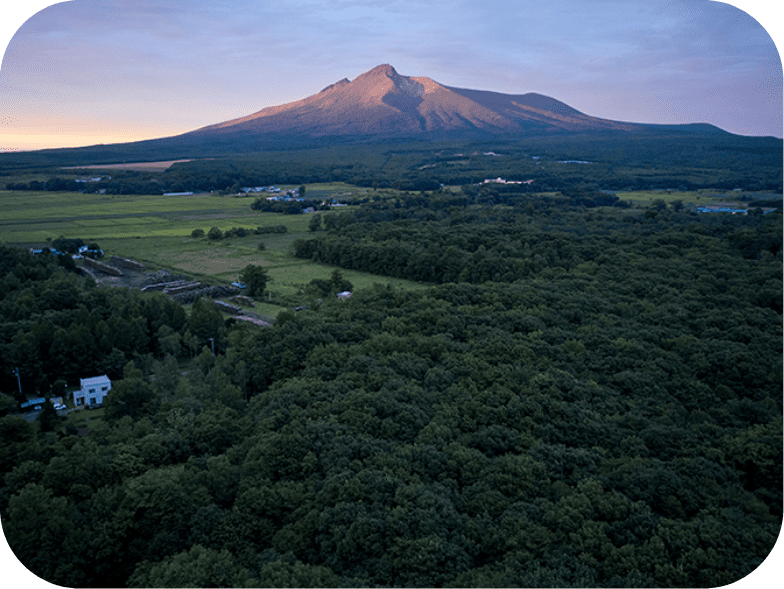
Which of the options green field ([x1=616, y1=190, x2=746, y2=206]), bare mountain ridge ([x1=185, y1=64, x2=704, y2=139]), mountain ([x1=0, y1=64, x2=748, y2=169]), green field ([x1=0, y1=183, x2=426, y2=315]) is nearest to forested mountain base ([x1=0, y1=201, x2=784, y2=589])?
green field ([x1=0, y1=183, x2=426, y2=315])

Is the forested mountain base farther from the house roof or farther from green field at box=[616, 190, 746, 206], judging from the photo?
green field at box=[616, 190, 746, 206]

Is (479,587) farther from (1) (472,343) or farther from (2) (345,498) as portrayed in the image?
(1) (472,343)

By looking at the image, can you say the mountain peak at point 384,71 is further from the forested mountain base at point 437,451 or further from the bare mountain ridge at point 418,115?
the forested mountain base at point 437,451

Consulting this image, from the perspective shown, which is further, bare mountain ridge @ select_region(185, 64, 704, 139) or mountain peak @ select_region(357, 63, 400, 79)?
bare mountain ridge @ select_region(185, 64, 704, 139)

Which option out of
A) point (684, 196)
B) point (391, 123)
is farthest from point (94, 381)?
point (391, 123)

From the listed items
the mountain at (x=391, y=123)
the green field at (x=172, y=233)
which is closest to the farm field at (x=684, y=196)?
the mountain at (x=391, y=123)

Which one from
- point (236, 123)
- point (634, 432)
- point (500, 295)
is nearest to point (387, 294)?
point (500, 295)

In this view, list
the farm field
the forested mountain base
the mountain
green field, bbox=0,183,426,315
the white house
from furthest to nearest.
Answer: the mountain < the farm field < green field, bbox=0,183,426,315 < the white house < the forested mountain base
